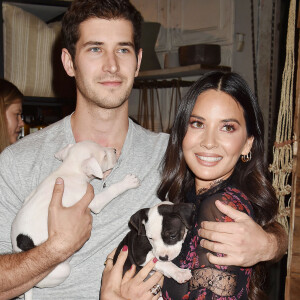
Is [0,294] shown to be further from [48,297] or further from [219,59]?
[219,59]

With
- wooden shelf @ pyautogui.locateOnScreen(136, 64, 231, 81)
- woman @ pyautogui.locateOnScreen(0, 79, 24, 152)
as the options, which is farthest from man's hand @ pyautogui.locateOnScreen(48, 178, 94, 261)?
wooden shelf @ pyautogui.locateOnScreen(136, 64, 231, 81)

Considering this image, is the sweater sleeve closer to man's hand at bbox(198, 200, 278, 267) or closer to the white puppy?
man's hand at bbox(198, 200, 278, 267)

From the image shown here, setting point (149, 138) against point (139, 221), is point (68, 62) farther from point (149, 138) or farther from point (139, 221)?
point (139, 221)

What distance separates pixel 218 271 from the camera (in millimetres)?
1668

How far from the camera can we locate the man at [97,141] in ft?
6.67

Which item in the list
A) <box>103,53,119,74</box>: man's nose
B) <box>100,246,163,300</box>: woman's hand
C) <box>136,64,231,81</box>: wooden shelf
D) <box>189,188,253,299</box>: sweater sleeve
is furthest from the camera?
<box>136,64,231,81</box>: wooden shelf

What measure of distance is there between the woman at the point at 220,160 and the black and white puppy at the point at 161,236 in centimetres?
4

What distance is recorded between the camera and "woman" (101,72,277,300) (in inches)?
68.9

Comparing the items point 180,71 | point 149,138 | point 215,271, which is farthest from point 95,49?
point 180,71

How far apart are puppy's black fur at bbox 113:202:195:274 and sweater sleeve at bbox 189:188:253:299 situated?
0.18 metres

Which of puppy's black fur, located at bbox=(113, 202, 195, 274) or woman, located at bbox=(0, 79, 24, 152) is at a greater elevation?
woman, located at bbox=(0, 79, 24, 152)

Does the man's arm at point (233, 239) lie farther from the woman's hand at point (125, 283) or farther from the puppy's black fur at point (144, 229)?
the woman's hand at point (125, 283)

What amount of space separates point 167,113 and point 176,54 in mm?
863

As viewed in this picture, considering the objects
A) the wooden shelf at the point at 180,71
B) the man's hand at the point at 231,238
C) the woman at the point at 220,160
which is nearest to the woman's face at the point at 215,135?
the woman at the point at 220,160
